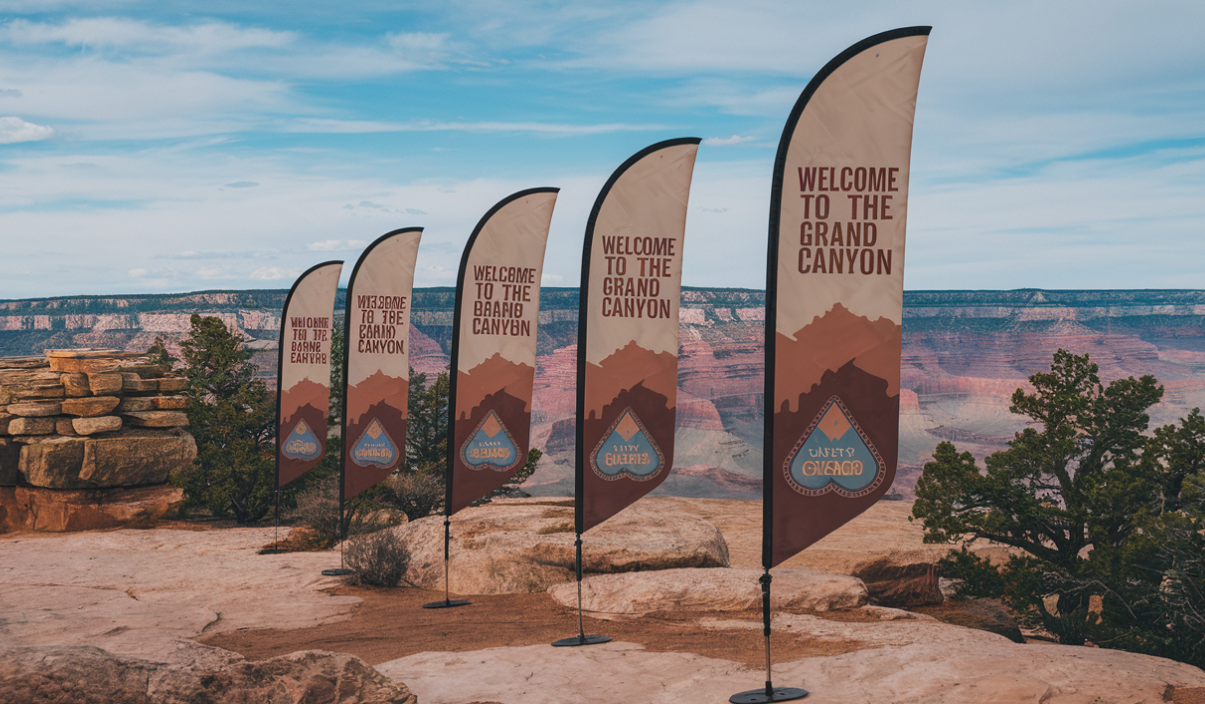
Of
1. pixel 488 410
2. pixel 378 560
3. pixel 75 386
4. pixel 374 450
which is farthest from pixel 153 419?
pixel 488 410

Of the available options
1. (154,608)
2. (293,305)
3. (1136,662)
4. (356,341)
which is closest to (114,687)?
(1136,662)

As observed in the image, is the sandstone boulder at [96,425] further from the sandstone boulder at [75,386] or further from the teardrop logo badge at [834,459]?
the teardrop logo badge at [834,459]

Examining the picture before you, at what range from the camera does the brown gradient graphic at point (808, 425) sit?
8906 millimetres

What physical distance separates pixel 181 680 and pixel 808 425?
19.7ft

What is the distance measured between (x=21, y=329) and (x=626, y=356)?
143090 mm

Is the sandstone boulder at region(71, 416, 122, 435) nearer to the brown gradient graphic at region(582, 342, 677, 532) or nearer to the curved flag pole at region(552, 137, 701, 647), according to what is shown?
the curved flag pole at region(552, 137, 701, 647)

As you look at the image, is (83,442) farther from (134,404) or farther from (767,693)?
(767,693)

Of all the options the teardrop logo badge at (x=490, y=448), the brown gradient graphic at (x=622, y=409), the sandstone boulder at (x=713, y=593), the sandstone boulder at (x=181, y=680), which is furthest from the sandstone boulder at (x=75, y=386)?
the sandstone boulder at (x=181, y=680)

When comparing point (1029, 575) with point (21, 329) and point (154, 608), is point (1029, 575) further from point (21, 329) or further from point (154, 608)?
point (21, 329)

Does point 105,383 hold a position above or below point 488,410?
below

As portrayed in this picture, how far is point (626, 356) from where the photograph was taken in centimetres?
1258

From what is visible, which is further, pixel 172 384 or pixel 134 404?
pixel 172 384

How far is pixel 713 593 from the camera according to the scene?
579 inches

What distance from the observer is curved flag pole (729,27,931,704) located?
8.73 meters
